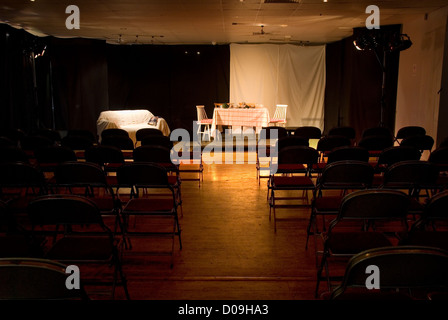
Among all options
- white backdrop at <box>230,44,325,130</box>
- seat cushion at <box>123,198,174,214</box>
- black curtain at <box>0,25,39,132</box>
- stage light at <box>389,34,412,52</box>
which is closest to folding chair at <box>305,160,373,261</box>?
seat cushion at <box>123,198,174,214</box>

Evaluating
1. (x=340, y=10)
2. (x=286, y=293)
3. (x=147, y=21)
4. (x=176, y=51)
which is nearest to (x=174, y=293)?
(x=286, y=293)

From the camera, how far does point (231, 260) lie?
147 inches

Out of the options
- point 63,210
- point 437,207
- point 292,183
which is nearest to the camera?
point 63,210

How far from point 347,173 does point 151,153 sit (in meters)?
2.47

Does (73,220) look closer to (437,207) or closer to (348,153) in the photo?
(437,207)

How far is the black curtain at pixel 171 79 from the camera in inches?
580

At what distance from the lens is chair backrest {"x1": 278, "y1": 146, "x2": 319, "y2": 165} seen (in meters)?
4.85

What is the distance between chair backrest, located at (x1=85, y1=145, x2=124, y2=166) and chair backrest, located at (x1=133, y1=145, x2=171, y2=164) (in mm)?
225

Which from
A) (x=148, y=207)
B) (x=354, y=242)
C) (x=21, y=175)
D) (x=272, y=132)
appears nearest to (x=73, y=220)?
(x=148, y=207)

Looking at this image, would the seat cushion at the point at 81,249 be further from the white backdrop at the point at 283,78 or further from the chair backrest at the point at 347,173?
the white backdrop at the point at 283,78

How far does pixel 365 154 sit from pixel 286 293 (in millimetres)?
2369

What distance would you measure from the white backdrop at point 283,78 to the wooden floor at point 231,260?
30.2 ft

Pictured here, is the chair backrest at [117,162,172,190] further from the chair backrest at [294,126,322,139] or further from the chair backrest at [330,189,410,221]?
the chair backrest at [294,126,322,139]
